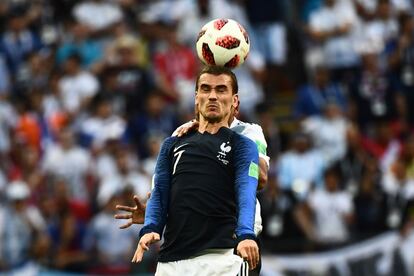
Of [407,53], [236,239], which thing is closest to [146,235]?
[236,239]

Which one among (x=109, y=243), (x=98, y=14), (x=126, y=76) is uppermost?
(x=98, y=14)

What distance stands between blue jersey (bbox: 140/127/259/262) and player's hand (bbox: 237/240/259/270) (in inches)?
18.3

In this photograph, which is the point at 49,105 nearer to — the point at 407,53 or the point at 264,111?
the point at 264,111

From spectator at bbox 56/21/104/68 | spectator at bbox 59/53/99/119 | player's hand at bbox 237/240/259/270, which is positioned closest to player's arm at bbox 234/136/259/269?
player's hand at bbox 237/240/259/270

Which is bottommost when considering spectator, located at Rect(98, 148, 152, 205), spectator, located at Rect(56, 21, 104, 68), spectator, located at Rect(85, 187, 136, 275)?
spectator, located at Rect(85, 187, 136, 275)

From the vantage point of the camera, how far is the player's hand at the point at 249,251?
7695 mm

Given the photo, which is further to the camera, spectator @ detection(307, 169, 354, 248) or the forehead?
spectator @ detection(307, 169, 354, 248)

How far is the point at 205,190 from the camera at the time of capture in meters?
8.32

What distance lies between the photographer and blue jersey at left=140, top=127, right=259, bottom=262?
27.1 feet

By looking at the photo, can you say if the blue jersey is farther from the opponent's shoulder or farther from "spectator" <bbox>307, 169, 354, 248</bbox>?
"spectator" <bbox>307, 169, 354, 248</bbox>

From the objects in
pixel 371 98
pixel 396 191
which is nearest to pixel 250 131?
pixel 396 191

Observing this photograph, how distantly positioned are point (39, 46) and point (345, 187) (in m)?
6.05

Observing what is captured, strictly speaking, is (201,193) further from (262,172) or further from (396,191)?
(396,191)

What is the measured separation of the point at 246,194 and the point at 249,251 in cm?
51
